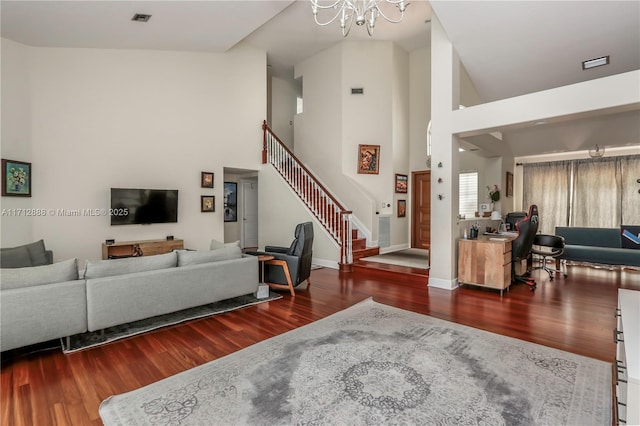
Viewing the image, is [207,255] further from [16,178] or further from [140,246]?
[16,178]

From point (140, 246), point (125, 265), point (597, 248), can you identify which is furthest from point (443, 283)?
point (140, 246)

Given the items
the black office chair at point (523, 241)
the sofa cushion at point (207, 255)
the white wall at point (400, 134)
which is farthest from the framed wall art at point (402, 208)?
the sofa cushion at point (207, 255)

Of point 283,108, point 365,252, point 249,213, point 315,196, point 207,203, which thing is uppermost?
point 283,108

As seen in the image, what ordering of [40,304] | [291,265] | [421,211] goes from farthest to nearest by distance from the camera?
[421,211] → [291,265] → [40,304]

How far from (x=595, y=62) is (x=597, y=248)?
3.50 m

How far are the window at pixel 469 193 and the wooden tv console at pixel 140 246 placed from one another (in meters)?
6.74

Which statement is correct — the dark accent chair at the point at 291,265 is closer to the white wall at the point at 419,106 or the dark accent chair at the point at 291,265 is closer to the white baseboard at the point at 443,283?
the white baseboard at the point at 443,283

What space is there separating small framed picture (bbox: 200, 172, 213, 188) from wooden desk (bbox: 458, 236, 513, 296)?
531 cm

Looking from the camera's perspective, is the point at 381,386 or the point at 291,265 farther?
the point at 291,265

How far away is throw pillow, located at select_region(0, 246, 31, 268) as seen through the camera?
11.4 feet

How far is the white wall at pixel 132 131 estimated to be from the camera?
5.30 m

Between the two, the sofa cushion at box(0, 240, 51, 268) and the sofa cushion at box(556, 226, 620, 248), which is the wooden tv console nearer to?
the sofa cushion at box(0, 240, 51, 268)

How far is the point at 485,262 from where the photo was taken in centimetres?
480

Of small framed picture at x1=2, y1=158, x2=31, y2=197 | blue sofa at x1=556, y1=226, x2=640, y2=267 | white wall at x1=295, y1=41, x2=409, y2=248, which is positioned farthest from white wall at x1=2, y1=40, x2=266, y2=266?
blue sofa at x1=556, y1=226, x2=640, y2=267
